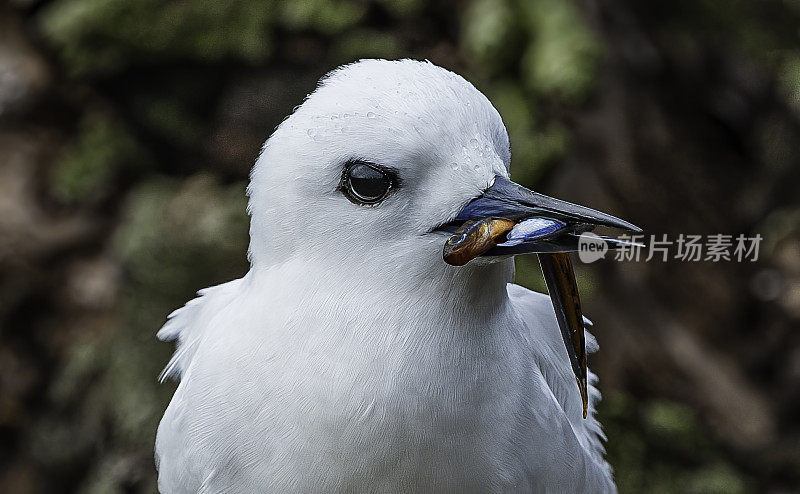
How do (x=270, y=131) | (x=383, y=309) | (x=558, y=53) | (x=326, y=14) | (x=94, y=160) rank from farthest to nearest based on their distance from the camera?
(x=94, y=160) < (x=270, y=131) < (x=326, y=14) < (x=558, y=53) < (x=383, y=309)

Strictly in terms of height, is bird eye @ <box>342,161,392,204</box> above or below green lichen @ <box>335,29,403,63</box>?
below

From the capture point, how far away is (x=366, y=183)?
2039 mm

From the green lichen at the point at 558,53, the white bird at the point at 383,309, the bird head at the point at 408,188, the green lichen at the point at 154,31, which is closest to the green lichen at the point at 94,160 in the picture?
the green lichen at the point at 154,31

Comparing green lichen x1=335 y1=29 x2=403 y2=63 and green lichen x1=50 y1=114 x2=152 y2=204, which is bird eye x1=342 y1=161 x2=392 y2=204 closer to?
green lichen x1=335 y1=29 x2=403 y2=63

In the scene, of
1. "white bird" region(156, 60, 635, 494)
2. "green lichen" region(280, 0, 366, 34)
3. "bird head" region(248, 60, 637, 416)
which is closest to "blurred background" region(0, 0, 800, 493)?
"green lichen" region(280, 0, 366, 34)

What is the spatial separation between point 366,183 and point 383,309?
296 millimetres

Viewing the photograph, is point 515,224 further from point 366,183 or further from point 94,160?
point 94,160

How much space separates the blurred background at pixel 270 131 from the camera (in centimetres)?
539

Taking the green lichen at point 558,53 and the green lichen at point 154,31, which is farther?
the green lichen at point 154,31

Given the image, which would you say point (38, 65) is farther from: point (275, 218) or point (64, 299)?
point (275, 218)

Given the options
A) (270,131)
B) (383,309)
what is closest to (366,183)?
(383,309)

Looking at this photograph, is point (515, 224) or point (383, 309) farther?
point (383, 309)

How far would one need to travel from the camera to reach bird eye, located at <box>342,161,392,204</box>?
2031mm

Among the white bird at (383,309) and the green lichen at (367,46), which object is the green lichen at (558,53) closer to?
the green lichen at (367,46)
